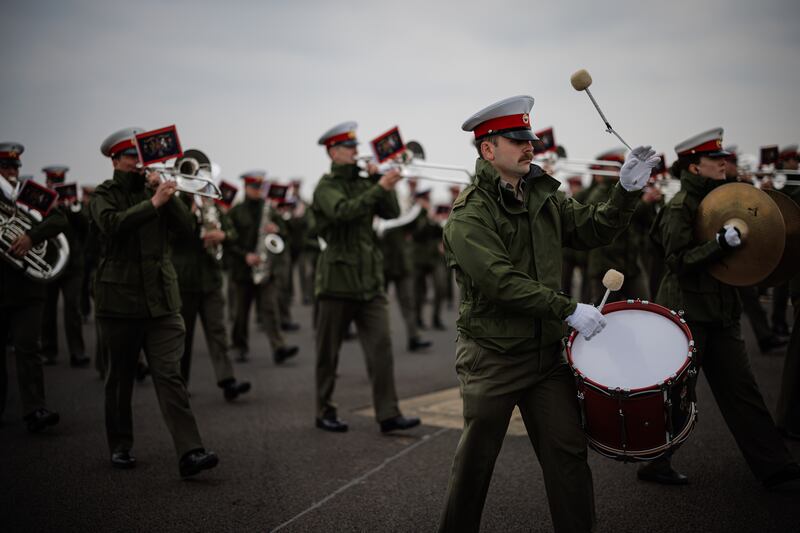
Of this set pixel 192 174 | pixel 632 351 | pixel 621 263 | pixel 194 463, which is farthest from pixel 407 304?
pixel 632 351

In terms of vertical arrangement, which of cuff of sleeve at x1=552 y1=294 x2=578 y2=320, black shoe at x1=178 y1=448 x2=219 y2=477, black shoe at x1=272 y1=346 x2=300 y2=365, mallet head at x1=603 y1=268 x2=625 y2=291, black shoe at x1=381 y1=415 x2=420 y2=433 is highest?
mallet head at x1=603 y1=268 x2=625 y2=291

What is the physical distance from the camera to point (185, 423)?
4.80 meters

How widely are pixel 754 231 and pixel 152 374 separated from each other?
405 centimetres

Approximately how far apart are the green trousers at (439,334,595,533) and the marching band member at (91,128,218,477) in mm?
2258

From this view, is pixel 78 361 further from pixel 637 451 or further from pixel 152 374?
pixel 637 451

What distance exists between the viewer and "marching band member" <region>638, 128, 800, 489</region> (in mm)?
4207

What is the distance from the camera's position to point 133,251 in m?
5.02

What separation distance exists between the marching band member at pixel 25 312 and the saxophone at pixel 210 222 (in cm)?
169

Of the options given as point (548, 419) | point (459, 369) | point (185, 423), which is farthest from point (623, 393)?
point (185, 423)

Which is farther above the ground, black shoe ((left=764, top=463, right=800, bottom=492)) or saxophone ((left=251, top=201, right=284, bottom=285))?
saxophone ((left=251, top=201, right=284, bottom=285))

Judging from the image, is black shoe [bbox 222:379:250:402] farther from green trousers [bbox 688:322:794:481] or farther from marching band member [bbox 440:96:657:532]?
→ green trousers [bbox 688:322:794:481]

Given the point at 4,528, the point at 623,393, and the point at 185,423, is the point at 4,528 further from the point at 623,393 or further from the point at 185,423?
the point at 623,393

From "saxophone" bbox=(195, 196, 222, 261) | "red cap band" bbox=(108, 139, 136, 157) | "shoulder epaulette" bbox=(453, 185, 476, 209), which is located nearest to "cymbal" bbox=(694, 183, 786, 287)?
"shoulder epaulette" bbox=(453, 185, 476, 209)

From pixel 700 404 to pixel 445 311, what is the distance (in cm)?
964
